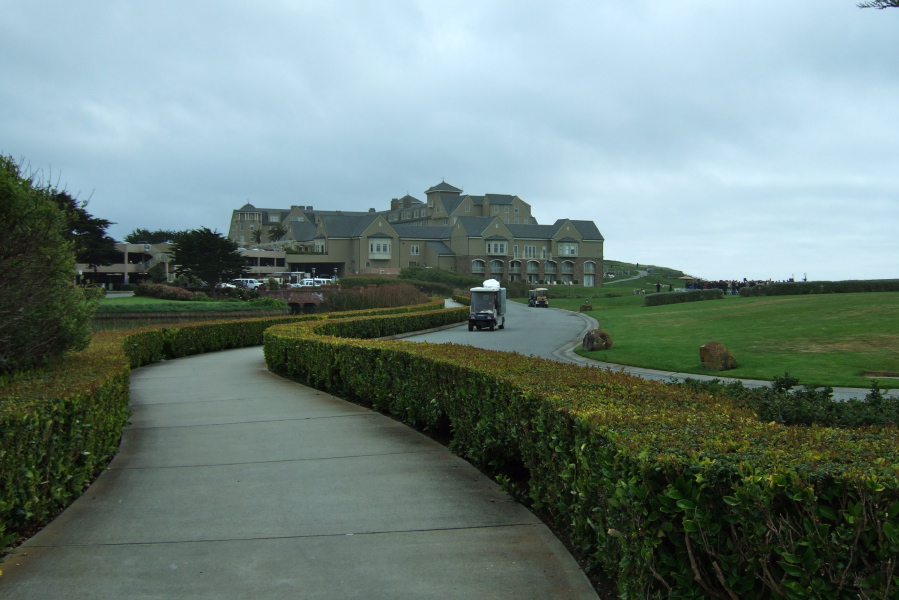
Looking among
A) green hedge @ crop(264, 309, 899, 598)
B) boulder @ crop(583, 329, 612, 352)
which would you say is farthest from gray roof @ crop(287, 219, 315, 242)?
green hedge @ crop(264, 309, 899, 598)

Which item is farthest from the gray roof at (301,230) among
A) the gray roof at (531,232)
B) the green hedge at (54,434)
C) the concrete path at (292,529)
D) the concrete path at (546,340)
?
the concrete path at (292,529)

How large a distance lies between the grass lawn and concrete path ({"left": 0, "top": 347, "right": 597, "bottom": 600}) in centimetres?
1013

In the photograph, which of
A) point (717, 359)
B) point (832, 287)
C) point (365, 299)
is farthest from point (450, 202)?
point (717, 359)

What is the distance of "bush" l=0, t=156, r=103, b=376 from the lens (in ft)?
31.0

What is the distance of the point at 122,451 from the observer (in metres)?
9.76

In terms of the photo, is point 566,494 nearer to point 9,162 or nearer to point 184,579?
point 184,579

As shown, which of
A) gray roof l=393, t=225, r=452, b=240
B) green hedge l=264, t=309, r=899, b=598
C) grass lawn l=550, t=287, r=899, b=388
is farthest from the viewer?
gray roof l=393, t=225, r=452, b=240

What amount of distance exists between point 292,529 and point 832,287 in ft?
191

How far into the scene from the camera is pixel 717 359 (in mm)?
21391

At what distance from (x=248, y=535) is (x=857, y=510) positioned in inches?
183

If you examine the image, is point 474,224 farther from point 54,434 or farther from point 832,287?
point 54,434

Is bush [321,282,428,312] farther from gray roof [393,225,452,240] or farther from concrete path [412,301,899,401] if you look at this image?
gray roof [393,225,452,240]

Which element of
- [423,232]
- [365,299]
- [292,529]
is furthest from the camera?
[423,232]

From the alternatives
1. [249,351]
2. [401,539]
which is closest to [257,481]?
[401,539]
